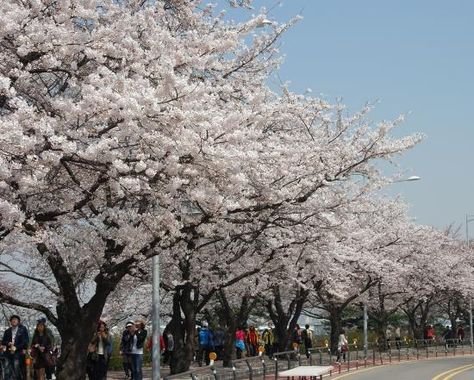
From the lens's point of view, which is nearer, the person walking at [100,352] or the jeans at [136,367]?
the person walking at [100,352]

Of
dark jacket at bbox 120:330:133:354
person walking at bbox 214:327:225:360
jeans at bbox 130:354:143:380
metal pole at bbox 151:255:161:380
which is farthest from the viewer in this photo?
person walking at bbox 214:327:225:360

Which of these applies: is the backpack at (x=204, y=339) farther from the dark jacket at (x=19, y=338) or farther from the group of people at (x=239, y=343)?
the dark jacket at (x=19, y=338)

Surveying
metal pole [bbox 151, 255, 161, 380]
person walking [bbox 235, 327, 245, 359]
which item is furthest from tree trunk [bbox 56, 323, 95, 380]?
person walking [bbox 235, 327, 245, 359]

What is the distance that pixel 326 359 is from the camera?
3353 centimetres

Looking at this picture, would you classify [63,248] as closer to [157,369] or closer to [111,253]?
[111,253]

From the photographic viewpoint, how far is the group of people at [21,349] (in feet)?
53.0

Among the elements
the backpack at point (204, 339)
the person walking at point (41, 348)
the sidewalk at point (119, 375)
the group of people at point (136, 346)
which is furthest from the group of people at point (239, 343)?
the person walking at point (41, 348)

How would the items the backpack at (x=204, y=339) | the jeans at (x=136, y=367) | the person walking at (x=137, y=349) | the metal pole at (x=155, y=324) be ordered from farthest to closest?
the backpack at (x=204, y=339) < the person walking at (x=137, y=349) < the jeans at (x=136, y=367) < the metal pole at (x=155, y=324)

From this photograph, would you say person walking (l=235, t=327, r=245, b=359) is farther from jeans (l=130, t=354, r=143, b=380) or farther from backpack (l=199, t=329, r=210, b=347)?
jeans (l=130, t=354, r=143, b=380)

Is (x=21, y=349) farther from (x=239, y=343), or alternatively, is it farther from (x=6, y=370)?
(x=239, y=343)

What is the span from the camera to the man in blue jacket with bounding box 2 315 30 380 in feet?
52.9

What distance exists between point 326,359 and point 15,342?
19.4m

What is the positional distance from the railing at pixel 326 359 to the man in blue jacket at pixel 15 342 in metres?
3.22

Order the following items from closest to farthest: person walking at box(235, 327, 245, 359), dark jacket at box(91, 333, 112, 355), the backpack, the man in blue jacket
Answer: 1. the man in blue jacket
2. dark jacket at box(91, 333, 112, 355)
3. the backpack
4. person walking at box(235, 327, 245, 359)
